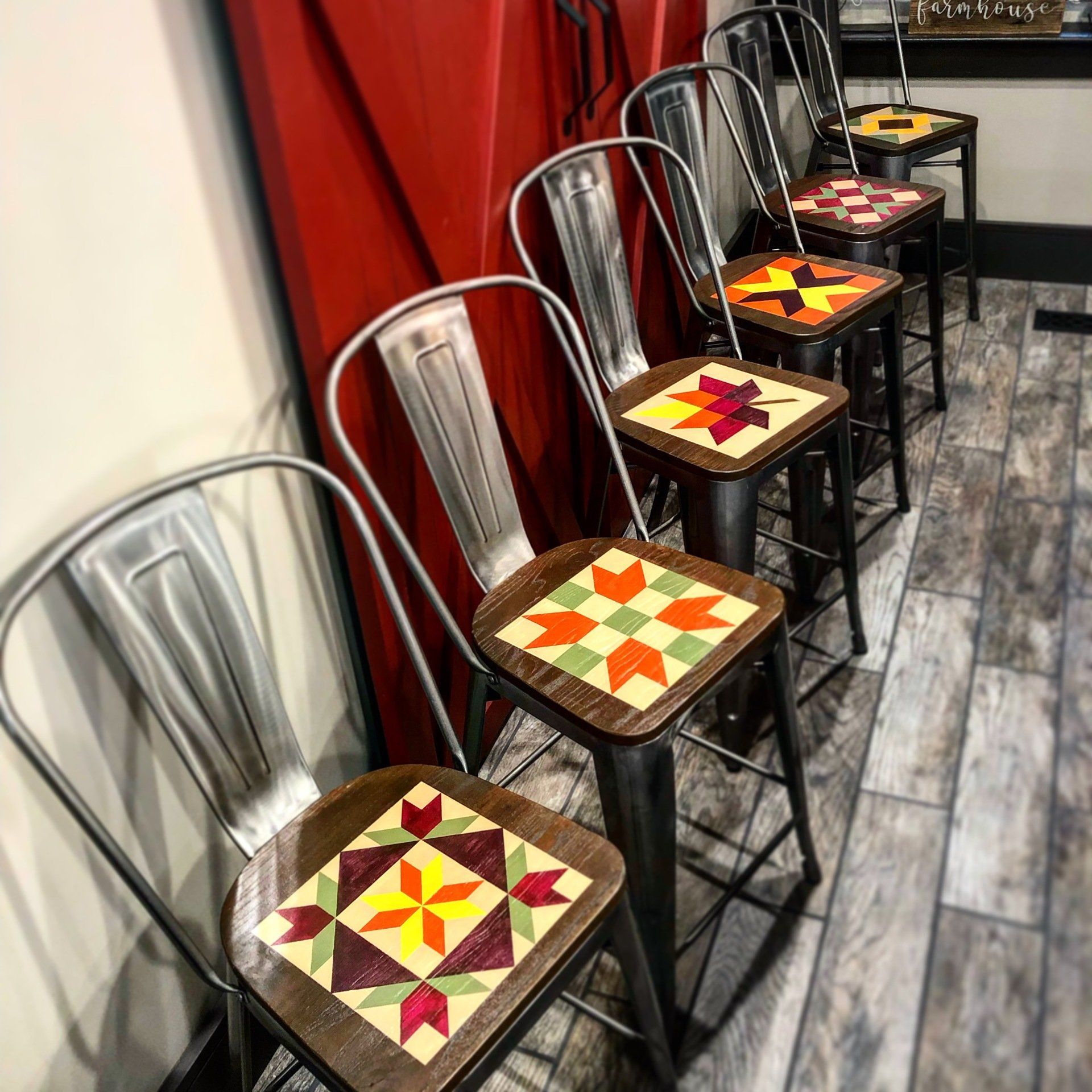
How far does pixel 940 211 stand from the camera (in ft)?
8.62

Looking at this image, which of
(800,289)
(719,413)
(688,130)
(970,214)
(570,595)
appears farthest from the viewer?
(970,214)

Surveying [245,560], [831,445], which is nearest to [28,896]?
[245,560]

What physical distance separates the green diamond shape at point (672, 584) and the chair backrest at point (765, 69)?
1.35 meters

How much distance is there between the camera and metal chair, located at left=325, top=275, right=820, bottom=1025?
1360 millimetres

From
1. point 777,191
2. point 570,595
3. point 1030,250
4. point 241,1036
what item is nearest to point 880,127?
point 777,191

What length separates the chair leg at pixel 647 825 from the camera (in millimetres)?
1342

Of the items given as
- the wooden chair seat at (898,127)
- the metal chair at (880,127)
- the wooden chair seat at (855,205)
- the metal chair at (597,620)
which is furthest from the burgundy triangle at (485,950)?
the wooden chair seat at (898,127)

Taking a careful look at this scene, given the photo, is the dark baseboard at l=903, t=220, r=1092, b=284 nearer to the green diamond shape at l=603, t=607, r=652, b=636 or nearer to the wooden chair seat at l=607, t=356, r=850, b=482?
the wooden chair seat at l=607, t=356, r=850, b=482

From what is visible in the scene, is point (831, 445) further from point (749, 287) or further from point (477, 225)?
point (477, 225)

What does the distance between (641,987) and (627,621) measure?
0.49 m

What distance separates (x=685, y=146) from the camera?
238cm

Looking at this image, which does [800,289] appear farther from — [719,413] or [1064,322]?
[1064,322]

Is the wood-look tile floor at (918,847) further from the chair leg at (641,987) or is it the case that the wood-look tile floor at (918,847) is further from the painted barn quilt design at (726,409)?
the painted barn quilt design at (726,409)

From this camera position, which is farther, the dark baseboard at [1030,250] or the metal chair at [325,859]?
the dark baseboard at [1030,250]
